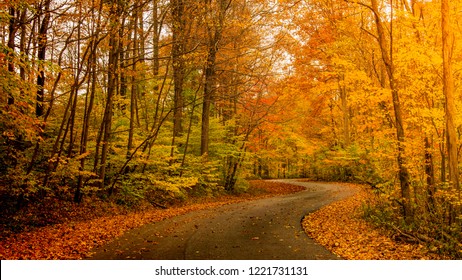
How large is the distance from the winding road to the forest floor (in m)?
0.42

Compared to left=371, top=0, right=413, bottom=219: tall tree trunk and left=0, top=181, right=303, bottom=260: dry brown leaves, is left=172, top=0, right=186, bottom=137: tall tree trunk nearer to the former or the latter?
left=0, top=181, right=303, bottom=260: dry brown leaves

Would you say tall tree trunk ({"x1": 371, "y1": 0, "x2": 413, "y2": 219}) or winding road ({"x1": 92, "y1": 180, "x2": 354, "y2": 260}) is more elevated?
tall tree trunk ({"x1": 371, "y1": 0, "x2": 413, "y2": 219})

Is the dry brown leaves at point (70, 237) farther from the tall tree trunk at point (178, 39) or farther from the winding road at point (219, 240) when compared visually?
the tall tree trunk at point (178, 39)

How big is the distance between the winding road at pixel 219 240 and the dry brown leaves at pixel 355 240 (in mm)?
351

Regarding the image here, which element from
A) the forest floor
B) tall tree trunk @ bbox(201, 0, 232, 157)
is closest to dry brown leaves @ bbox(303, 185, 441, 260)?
the forest floor

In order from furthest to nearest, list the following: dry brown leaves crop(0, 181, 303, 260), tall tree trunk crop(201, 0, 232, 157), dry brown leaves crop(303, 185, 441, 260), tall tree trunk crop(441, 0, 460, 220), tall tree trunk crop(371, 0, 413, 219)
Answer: tall tree trunk crop(201, 0, 232, 157) < tall tree trunk crop(371, 0, 413, 219) < tall tree trunk crop(441, 0, 460, 220) < dry brown leaves crop(303, 185, 441, 260) < dry brown leaves crop(0, 181, 303, 260)

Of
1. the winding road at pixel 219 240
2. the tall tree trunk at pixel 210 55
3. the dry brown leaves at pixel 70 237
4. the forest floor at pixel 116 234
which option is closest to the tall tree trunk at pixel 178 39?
the tall tree trunk at pixel 210 55

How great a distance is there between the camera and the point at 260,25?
56.9 feet

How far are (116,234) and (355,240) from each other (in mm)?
5694

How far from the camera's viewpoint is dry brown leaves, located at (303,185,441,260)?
23.0 feet

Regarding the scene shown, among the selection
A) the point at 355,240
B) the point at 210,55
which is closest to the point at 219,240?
the point at 355,240

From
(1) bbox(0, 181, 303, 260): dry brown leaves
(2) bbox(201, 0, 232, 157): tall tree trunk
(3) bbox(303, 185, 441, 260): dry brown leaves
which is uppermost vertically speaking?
(2) bbox(201, 0, 232, 157): tall tree trunk

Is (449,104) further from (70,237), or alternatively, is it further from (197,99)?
(70,237)

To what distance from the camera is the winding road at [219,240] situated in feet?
21.8
